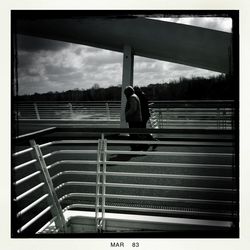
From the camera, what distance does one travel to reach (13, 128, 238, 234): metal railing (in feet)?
8.11

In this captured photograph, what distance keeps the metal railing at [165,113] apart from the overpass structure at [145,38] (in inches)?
92.2

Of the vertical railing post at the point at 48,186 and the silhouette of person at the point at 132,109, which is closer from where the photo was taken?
the vertical railing post at the point at 48,186

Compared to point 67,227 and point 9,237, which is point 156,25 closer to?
point 67,227

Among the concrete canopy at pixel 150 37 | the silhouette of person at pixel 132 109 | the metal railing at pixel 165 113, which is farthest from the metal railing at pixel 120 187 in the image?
the metal railing at pixel 165 113

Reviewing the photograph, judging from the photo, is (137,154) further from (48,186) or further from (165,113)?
(165,113)

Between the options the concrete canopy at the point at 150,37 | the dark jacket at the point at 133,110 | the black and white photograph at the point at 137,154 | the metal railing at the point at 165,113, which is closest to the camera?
the black and white photograph at the point at 137,154

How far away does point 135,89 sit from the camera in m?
5.93

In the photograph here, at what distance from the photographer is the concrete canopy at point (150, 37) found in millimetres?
4645

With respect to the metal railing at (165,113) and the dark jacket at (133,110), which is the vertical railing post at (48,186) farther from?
the metal railing at (165,113)

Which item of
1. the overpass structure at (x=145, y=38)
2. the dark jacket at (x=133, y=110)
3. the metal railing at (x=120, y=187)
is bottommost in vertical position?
the metal railing at (x=120, y=187)

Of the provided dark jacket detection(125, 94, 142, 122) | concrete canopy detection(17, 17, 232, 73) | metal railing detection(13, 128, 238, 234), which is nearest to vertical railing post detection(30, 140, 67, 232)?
metal railing detection(13, 128, 238, 234)

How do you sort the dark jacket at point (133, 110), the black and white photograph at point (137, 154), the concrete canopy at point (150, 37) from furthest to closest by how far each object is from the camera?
1. the dark jacket at point (133, 110)
2. the concrete canopy at point (150, 37)
3. the black and white photograph at point (137, 154)
